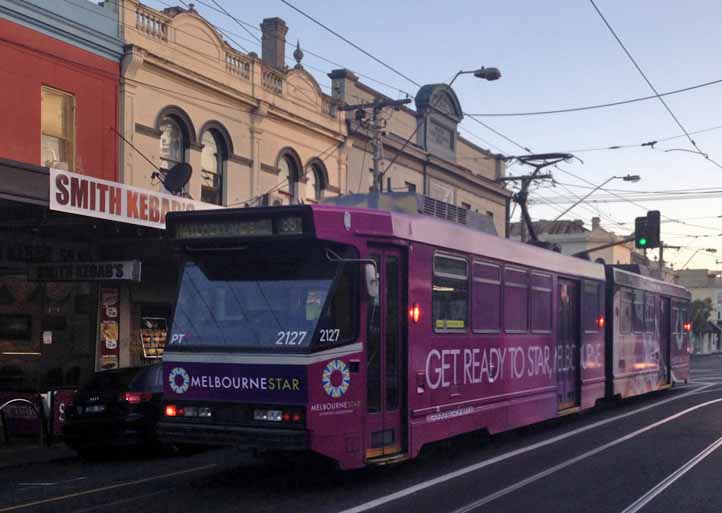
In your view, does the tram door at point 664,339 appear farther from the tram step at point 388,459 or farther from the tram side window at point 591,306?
the tram step at point 388,459

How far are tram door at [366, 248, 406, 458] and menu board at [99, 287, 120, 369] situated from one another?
1173 centimetres

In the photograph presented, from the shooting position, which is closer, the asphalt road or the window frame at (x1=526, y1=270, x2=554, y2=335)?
the asphalt road

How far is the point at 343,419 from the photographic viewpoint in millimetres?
9891

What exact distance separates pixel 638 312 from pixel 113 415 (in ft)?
44.3

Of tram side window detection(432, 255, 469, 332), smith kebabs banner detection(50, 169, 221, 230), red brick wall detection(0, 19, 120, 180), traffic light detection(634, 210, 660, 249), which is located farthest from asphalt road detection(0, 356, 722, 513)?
traffic light detection(634, 210, 660, 249)

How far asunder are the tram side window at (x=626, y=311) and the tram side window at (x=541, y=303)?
5.32 m

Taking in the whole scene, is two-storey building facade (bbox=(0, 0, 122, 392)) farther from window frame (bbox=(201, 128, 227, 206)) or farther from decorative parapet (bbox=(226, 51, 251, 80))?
decorative parapet (bbox=(226, 51, 251, 80))

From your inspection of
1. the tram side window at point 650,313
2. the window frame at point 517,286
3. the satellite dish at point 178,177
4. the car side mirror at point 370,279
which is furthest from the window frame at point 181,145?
the car side mirror at point 370,279

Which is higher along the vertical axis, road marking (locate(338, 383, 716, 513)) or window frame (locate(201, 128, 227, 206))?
window frame (locate(201, 128, 227, 206))

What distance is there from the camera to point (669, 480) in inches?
Answer: 449

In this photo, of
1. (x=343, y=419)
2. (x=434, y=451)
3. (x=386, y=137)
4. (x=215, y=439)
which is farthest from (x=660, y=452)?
(x=386, y=137)

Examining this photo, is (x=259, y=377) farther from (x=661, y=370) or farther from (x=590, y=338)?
(x=661, y=370)

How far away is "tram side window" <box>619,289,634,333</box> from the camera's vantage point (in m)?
20.8

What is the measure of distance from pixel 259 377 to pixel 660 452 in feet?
23.1
